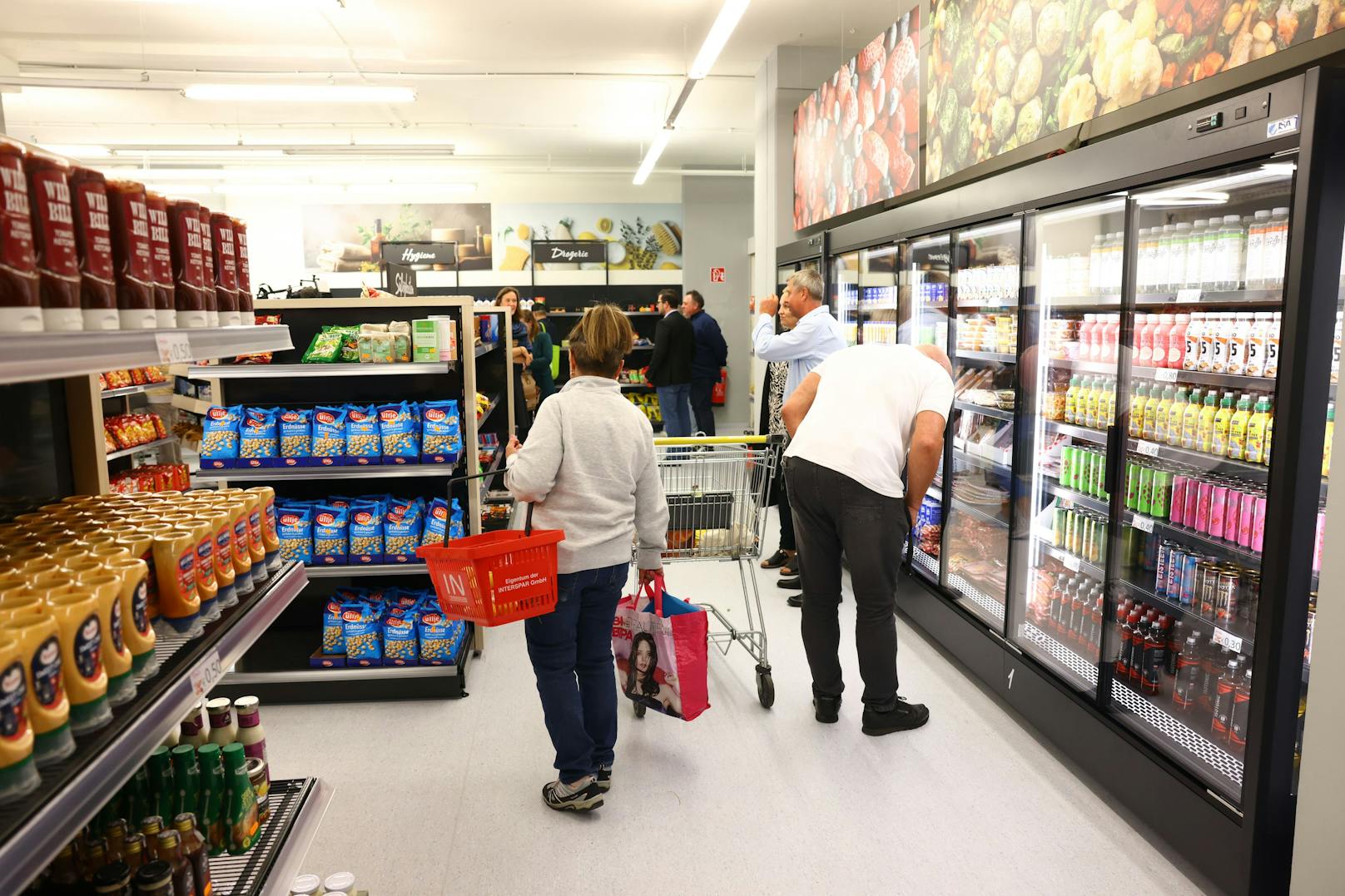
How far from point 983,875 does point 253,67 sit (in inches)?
366

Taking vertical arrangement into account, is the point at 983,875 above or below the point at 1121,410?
below

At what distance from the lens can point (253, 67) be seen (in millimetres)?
8922

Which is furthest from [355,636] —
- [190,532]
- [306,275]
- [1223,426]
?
[306,275]

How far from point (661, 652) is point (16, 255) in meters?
2.77

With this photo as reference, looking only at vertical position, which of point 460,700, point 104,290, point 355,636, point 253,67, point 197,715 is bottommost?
point 460,700

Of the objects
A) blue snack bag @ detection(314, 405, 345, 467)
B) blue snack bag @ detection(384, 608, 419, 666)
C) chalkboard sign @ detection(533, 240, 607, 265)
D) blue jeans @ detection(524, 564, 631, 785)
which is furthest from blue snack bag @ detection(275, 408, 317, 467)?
chalkboard sign @ detection(533, 240, 607, 265)

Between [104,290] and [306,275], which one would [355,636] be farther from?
[306,275]

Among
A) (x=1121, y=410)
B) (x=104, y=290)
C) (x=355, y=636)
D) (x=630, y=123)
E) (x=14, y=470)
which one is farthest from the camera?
(x=630, y=123)

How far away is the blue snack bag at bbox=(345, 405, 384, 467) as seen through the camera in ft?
13.7

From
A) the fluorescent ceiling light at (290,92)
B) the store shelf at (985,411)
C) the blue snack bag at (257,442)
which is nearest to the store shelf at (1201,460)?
the store shelf at (985,411)

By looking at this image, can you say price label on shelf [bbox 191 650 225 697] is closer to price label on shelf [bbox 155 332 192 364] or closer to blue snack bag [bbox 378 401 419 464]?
price label on shelf [bbox 155 332 192 364]

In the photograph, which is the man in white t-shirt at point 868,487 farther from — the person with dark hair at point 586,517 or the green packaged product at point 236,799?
the green packaged product at point 236,799

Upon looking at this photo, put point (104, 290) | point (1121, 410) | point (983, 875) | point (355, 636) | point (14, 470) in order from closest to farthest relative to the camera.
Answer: point (104, 290) → point (14, 470) → point (983, 875) → point (1121, 410) → point (355, 636)

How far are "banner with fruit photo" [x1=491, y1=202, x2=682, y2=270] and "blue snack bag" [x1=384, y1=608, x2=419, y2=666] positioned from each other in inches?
446
